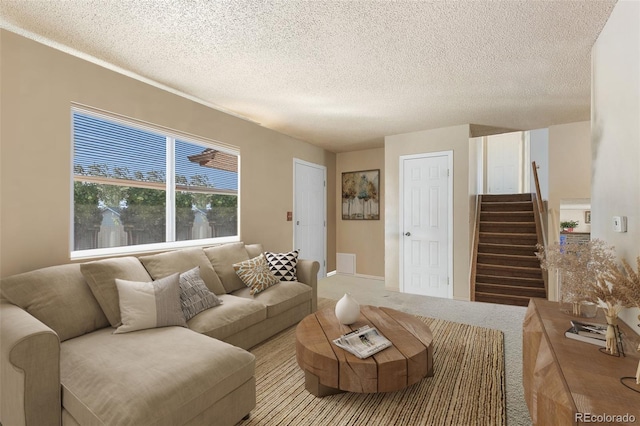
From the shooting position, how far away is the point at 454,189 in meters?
4.32

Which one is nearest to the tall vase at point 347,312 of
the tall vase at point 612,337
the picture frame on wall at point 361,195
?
the tall vase at point 612,337

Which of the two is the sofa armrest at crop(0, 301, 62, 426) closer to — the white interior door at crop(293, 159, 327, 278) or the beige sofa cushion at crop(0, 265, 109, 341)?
the beige sofa cushion at crop(0, 265, 109, 341)

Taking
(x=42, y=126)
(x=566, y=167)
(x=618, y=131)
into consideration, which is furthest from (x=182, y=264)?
(x=566, y=167)

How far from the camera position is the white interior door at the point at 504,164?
7355mm

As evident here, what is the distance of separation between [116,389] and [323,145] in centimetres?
472

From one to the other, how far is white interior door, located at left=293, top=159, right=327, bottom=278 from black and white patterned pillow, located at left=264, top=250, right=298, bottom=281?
1420 millimetres

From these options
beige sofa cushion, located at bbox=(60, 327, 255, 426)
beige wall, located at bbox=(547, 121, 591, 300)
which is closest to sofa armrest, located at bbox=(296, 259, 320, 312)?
beige sofa cushion, located at bbox=(60, 327, 255, 426)

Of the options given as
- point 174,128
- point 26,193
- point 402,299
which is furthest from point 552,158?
point 26,193

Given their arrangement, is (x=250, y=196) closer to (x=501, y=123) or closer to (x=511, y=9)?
(x=511, y=9)

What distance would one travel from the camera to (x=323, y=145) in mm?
5457

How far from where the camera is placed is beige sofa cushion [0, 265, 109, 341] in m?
1.79

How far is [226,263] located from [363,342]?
1.74m

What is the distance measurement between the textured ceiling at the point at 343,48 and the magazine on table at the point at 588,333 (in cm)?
192

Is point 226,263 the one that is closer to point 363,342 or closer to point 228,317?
point 228,317
